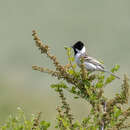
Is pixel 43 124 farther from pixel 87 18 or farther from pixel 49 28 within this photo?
pixel 87 18

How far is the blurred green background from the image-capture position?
22.9m

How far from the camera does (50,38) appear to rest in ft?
174

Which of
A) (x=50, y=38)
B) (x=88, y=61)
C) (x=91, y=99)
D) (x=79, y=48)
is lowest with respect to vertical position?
(x=91, y=99)

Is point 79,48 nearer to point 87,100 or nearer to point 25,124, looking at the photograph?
point 87,100

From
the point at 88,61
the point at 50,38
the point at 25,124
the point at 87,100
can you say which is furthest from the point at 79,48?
the point at 50,38

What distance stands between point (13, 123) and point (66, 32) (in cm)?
5195

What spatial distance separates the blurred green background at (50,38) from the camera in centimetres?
2286

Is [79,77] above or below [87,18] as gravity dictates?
below

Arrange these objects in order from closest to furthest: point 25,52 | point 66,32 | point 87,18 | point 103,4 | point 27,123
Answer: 1. point 27,123
2. point 25,52
3. point 66,32
4. point 87,18
5. point 103,4

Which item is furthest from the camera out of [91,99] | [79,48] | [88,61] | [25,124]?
[79,48]

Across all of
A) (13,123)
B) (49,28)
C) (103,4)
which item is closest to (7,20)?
(49,28)

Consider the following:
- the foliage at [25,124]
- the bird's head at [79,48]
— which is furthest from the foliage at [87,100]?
the bird's head at [79,48]

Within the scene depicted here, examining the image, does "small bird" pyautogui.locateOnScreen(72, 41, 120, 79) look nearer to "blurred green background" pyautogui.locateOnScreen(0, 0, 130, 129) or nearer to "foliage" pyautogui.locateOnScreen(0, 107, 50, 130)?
"foliage" pyautogui.locateOnScreen(0, 107, 50, 130)

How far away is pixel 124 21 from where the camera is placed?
5925cm
